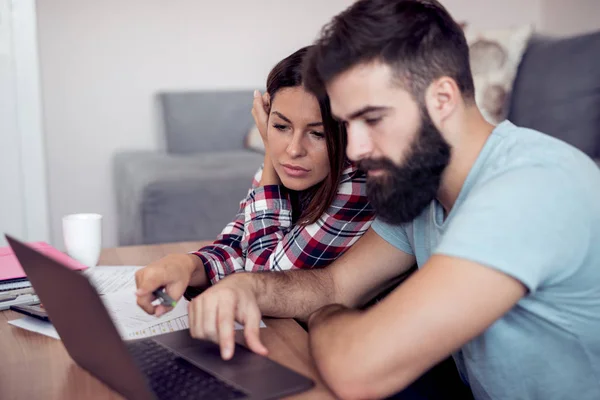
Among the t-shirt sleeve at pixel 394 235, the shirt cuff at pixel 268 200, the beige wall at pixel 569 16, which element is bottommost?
the t-shirt sleeve at pixel 394 235

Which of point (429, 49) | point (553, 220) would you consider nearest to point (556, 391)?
point (553, 220)

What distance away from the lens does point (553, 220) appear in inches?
32.2

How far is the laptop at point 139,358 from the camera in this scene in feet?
2.19

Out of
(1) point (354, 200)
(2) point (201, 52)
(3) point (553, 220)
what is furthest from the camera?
(2) point (201, 52)

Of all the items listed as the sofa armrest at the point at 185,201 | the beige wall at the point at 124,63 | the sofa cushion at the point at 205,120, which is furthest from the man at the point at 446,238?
the beige wall at the point at 124,63

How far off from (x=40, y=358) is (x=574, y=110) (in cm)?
216

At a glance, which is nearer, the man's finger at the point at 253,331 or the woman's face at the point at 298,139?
the man's finger at the point at 253,331

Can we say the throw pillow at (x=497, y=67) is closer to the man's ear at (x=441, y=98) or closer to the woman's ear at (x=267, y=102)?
the woman's ear at (x=267, y=102)

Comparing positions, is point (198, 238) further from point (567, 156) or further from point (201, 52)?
point (567, 156)


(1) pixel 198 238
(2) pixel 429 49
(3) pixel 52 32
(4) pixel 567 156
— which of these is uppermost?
(3) pixel 52 32

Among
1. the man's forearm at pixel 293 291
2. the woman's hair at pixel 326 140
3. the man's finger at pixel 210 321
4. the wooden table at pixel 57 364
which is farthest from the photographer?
the woman's hair at pixel 326 140

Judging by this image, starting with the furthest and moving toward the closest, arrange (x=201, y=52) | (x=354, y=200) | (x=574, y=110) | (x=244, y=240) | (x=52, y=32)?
1. (x=201, y=52)
2. (x=52, y=32)
3. (x=574, y=110)
4. (x=244, y=240)
5. (x=354, y=200)

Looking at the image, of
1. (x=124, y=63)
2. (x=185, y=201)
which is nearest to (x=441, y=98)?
(x=185, y=201)

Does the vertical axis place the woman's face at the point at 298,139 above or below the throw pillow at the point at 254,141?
above
